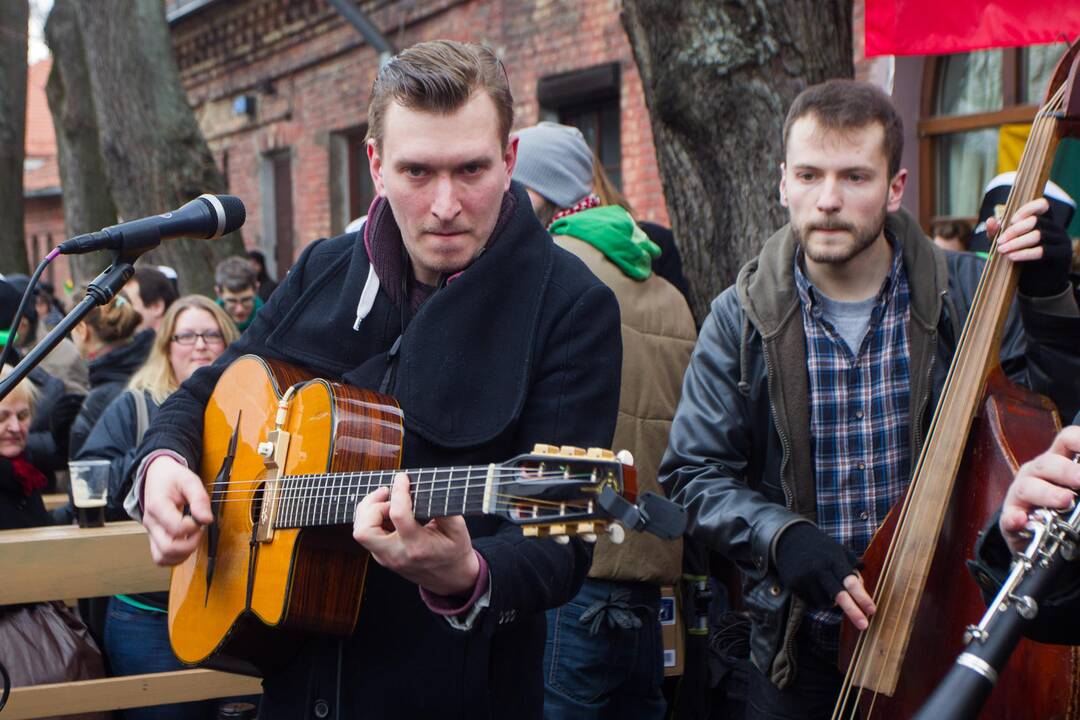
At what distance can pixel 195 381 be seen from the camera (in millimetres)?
2701

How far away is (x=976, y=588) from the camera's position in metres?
2.26

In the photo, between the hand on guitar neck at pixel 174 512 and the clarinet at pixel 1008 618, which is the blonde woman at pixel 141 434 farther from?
the clarinet at pixel 1008 618

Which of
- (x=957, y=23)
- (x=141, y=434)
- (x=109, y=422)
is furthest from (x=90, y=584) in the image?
(x=957, y=23)

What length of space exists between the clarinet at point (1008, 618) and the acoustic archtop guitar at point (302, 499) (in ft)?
1.62

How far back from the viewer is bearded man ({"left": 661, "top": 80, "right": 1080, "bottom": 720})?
8.86ft

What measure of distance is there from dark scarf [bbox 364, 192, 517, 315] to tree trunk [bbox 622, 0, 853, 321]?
1.99m

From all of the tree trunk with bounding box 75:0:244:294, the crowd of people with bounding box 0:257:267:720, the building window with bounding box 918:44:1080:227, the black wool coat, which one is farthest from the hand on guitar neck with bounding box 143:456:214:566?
the tree trunk with bounding box 75:0:244:294

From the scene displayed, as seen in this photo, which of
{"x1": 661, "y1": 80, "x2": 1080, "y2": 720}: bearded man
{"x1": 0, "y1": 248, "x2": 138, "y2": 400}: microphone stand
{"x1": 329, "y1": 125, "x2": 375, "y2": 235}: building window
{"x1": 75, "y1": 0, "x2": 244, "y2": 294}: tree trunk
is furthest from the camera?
{"x1": 329, "y1": 125, "x2": 375, "y2": 235}: building window

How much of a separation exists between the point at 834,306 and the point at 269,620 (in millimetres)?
1469

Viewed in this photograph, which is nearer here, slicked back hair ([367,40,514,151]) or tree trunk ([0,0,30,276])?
slicked back hair ([367,40,514,151])

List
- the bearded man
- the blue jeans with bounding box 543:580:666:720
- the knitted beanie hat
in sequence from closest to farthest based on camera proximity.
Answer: the bearded man < the blue jeans with bounding box 543:580:666:720 < the knitted beanie hat

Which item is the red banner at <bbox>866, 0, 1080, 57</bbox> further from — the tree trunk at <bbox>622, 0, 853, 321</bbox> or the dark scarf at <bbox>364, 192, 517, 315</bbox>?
the dark scarf at <bbox>364, 192, 517, 315</bbox>

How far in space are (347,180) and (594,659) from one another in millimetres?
11326

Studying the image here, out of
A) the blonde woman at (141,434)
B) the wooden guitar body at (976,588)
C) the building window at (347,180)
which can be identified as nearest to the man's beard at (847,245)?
the wooden guitar body at (976,588)
